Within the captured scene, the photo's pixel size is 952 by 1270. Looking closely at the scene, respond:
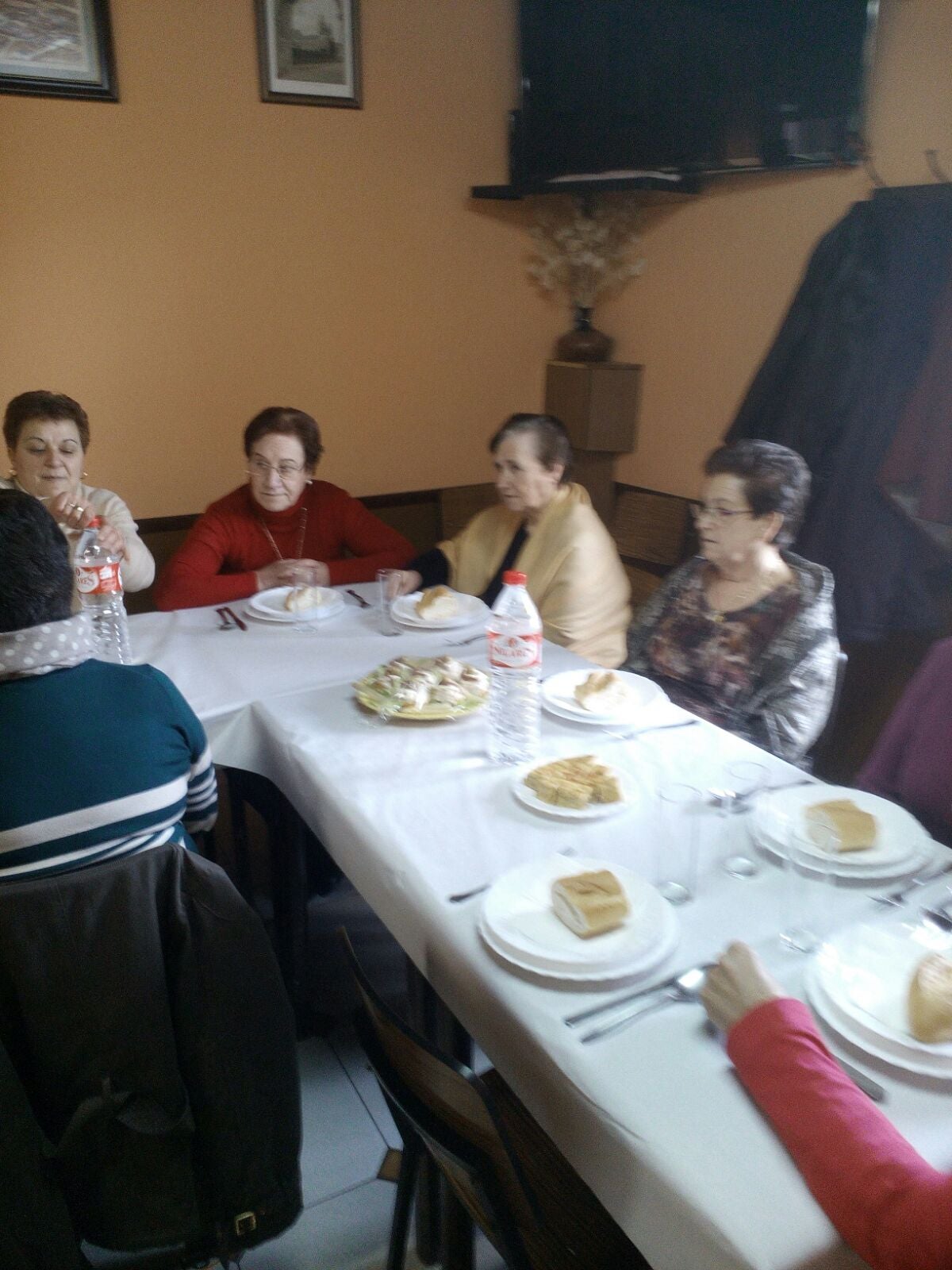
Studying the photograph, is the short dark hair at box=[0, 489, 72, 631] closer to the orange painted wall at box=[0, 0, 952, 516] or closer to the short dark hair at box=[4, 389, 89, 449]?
the short dark hair at box=[4, 389, 89, 449]

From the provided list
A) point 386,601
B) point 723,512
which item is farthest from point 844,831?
point 386,601

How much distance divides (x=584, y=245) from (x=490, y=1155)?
10.7 feet

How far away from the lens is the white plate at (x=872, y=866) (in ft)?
3.86

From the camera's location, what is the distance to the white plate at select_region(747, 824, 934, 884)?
3.86ft

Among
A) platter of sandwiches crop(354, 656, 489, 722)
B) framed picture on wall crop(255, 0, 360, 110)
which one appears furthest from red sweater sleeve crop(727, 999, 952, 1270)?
framed picture on wall crop(255, 0, 360, 110)

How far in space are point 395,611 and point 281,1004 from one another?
3.79 ft

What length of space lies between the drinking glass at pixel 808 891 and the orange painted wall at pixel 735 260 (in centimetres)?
206

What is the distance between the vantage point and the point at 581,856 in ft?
4.12

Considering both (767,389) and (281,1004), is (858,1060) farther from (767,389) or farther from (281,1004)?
(767,389)

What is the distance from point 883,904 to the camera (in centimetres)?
116

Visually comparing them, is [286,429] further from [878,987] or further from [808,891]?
[878,987]

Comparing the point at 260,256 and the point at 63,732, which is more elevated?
the point at 260,256

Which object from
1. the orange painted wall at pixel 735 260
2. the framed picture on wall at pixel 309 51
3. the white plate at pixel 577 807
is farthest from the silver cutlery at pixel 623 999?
the framed picture on wall at pixel 309 51

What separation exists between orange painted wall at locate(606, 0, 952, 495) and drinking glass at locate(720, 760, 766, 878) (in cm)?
184
